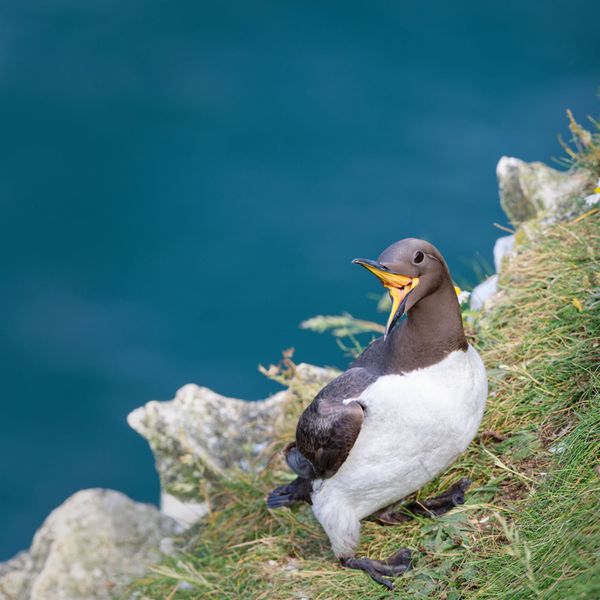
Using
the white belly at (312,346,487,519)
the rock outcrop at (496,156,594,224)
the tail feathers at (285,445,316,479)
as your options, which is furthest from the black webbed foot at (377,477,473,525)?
the rock outcrop at (496,156,594,224)

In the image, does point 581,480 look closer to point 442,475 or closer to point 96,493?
point 442,475

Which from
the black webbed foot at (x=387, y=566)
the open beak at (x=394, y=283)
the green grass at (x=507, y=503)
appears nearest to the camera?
the open beak at (x=394, y=283)

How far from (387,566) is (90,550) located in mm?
2574

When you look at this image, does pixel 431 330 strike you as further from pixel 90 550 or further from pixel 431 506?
pixel 90 550

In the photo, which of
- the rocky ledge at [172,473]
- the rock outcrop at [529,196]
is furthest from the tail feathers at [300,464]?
the rock outcrop at [529,196]

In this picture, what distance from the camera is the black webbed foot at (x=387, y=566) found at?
3.97 meters

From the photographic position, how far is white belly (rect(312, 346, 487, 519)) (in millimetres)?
3615

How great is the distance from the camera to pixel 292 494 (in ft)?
14.2

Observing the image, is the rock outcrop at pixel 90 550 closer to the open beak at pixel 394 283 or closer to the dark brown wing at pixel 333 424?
the dark brown wing at pixel 333 424

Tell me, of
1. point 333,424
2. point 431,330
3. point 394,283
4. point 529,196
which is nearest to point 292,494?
point 333,424

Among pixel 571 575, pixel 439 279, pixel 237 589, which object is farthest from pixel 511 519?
pixel 237 589

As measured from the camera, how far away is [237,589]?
454 centimetres

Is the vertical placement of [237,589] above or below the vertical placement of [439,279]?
below

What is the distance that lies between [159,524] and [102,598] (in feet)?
2.07
